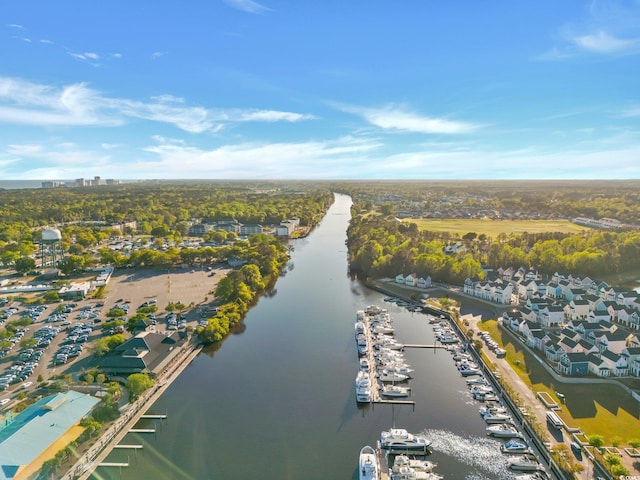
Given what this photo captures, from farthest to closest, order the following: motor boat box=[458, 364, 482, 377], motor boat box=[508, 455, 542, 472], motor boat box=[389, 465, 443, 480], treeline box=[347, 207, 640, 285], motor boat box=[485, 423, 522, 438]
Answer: treeline box=[347, 207, 640, 285], motor boat box=[458, 364, 482, 377], motor boat box=[485, 423, 522, 438], motor boat box=[508, 455, 542, 472], motor boat box=[389, 465, 443, 480]

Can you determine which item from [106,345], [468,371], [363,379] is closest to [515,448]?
[468,371]

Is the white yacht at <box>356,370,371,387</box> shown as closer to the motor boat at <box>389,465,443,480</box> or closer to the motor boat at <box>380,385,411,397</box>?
the motor boat at <box>380,385,411,397</box>

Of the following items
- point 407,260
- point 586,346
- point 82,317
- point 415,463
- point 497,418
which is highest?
point 407,260

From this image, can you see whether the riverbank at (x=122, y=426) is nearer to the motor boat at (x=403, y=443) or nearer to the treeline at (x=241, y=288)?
the treeline at (x=241, y=288)

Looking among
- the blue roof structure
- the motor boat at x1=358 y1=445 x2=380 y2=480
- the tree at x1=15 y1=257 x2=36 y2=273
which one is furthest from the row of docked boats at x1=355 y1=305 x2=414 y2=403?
the tree at x1=15 y1=257 x2=36 y2=273

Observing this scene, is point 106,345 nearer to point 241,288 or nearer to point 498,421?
point 241,288

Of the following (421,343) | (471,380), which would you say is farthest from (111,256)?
(471,380)
